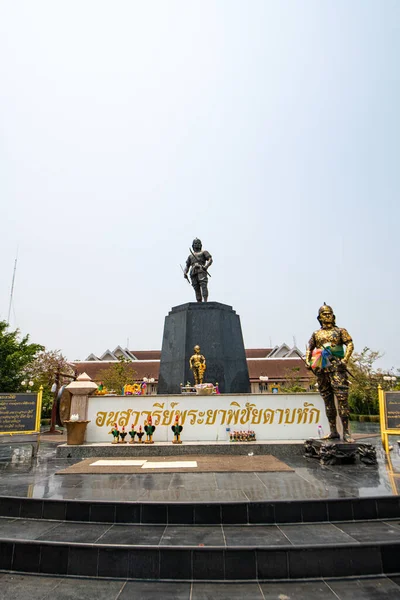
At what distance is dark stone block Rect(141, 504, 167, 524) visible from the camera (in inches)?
177

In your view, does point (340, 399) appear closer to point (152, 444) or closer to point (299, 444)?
point (299, 444)

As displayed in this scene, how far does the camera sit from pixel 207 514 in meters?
4.48

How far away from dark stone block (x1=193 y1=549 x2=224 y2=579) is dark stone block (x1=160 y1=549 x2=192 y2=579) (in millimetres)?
60

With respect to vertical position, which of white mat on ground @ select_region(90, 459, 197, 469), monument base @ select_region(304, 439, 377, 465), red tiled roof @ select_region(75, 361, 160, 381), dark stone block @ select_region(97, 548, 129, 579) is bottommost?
white mat on ground @ select_region(90, 459, 197, 469)

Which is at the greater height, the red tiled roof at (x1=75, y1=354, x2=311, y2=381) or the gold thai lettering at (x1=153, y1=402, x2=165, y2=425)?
the red tiled roof at (x1=75, y1=354, x2=311, y2=381)

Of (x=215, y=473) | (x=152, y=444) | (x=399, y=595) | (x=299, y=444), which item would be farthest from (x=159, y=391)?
(x=399, y=595)

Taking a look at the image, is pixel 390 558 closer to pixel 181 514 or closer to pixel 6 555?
pixel 181 514

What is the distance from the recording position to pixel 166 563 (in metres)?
3.52

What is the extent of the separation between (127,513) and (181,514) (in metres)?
0.68

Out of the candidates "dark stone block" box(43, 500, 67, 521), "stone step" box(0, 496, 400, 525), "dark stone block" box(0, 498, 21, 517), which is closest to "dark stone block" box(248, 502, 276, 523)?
"stone step" box(0, 496, 400, 525)

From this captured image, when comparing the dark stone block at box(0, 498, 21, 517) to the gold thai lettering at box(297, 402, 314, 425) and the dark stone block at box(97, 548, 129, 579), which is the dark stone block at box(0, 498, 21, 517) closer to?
the dark stone block at box(97, 548, 129, 579)

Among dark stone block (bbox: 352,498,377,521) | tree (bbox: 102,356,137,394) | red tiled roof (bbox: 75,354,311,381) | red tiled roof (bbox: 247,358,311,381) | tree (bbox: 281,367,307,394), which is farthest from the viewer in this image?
red tiled roof (bbox: 75,354,311,381)

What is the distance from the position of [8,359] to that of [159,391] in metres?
11.8

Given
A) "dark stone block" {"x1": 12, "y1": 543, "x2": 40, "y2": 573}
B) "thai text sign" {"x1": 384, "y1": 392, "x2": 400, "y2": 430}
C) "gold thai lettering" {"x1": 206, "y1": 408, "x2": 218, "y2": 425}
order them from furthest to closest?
"gold thai lettering" {"x1": 206, "y1": 408, "x2": 218, "y2": 425}
"thai text sign" {"x1": 384, "y1": 392, "x2": 400, "y2": 430}
"dark stone block" {"x1": 12, "y1": 543, "x2": 40, "y2": 573}
